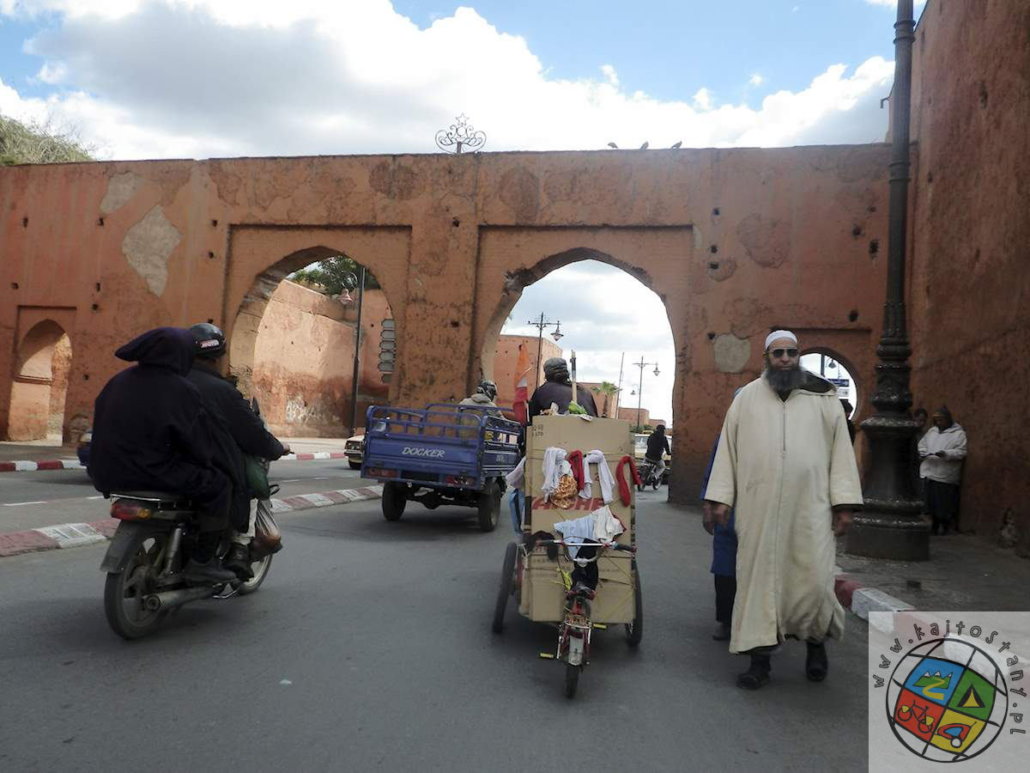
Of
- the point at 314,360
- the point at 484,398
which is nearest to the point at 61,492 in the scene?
the point at 484,398

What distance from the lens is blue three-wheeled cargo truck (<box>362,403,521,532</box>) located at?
9266 mm

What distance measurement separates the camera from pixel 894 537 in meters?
8.24

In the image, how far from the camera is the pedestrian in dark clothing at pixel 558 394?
21.3ft

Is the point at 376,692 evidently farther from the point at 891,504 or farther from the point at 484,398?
the point at 484,398

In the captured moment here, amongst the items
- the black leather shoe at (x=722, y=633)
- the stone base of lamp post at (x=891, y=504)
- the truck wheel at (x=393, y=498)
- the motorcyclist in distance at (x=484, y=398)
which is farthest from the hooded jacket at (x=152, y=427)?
the stone base of lamp post at (x=891, y=504)

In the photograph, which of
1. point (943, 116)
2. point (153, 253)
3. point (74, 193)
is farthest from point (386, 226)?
point (943, 116)

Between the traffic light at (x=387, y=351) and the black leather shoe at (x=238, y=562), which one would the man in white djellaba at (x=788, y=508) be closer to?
the black leather shoe at (x=238, y=562)

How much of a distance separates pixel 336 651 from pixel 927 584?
16.2ft

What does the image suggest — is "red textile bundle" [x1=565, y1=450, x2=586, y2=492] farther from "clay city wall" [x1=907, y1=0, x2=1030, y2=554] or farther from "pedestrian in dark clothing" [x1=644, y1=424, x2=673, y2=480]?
"pedestrian in dark clothing" [x1=644, y1=424, x2=673, y2=480]

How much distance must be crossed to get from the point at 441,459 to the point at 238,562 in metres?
4.59

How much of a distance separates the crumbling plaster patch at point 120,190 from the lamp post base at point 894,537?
54.6ft

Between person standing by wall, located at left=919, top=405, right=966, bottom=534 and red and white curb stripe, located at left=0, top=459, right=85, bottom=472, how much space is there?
13.5m

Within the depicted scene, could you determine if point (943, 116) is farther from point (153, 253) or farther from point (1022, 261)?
point (153, 253)

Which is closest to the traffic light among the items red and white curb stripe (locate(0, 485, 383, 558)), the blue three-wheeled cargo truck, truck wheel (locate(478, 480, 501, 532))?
the blue three-wheeled cargo truck
